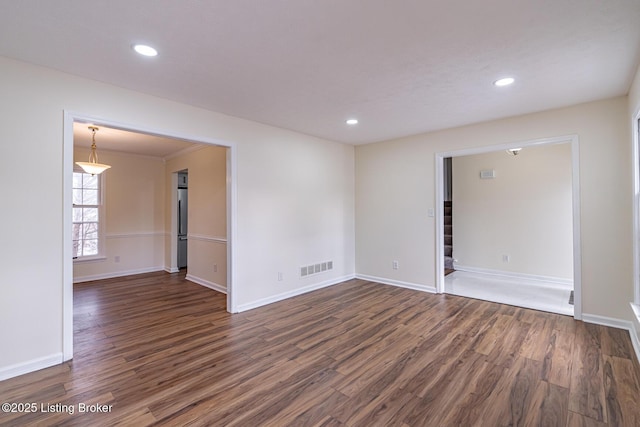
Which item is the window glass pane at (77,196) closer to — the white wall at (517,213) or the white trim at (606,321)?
the white wall at (517,213)

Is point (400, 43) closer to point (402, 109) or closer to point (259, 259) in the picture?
point (402, 109)

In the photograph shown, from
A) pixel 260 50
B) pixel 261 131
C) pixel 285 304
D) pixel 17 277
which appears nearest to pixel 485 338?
pixel 285 304

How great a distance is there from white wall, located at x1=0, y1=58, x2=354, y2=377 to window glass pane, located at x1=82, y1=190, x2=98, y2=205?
394 cm

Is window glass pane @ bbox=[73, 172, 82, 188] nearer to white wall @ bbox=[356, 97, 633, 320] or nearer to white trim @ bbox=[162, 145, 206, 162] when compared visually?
white trim @ bbox=[162, 145, 206, 162]

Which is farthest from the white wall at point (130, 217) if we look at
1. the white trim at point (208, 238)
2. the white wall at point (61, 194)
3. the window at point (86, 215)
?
the white wall at point (61, 194)

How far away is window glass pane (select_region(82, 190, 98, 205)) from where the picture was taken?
19.0 ft

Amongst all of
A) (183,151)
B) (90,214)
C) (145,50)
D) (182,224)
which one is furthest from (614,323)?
(90,214)

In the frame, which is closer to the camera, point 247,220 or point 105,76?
point 105,76

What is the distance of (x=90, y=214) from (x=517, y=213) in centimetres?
817

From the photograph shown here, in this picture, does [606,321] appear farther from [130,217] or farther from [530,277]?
[130,217]

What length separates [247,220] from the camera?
3.99 metres

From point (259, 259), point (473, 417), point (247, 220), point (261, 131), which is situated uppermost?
point (261, 131)

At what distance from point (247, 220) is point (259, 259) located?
1.92ft

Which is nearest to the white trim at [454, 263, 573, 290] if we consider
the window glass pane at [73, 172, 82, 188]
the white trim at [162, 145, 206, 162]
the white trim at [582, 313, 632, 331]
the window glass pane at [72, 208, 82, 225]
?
the white trim at [582, 313, 632, 331]
